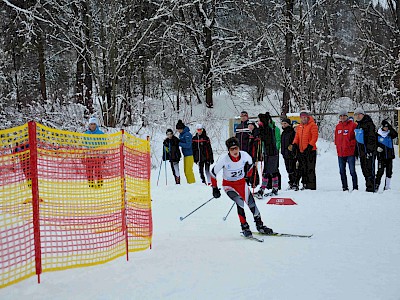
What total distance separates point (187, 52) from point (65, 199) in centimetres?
2257

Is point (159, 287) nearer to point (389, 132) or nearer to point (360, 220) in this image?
point (360, 220)

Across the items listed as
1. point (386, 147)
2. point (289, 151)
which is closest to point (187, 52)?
point (289, 151)

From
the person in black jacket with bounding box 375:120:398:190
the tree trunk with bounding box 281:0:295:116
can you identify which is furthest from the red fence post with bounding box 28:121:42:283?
the tree trunk with bounding box 281:0:295:116

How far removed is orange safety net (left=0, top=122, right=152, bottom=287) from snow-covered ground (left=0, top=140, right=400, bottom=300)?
280mm

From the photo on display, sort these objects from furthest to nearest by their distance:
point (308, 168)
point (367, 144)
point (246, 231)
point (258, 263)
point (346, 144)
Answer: point (308, 168) < point (346, 144) < point (367, 144) < point (246, 231) < point (258, 263)

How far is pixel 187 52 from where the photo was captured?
1064 inches

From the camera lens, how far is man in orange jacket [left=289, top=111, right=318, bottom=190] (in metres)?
9.73

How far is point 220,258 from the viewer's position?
5.39 meters

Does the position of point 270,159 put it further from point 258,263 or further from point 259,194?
point 258,263

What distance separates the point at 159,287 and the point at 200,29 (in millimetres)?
24683

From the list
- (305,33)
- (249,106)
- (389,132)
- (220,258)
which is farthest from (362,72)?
(220,258)

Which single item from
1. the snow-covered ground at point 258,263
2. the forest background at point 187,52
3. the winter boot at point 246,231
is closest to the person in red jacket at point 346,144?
the snow-covered ground at point 258,263

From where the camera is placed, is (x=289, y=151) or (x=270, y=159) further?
(x=289, y=151)

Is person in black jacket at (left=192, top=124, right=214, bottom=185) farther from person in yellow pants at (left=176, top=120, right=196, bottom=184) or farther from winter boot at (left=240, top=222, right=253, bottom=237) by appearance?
winter boot at (left=240, top=222, right=253, bottom=237)
